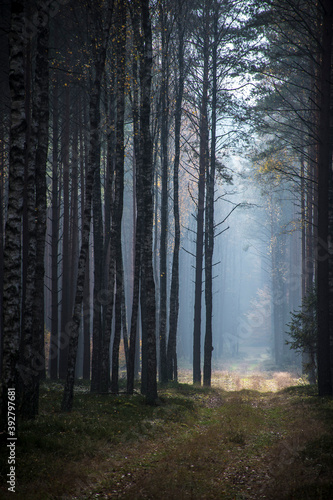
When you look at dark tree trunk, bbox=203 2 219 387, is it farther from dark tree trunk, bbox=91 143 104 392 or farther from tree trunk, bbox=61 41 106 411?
tree trunk, bbox=61 41 106 411

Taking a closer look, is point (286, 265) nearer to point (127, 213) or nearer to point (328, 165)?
point (127, 213)

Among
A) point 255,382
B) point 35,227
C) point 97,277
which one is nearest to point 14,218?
point 35,227

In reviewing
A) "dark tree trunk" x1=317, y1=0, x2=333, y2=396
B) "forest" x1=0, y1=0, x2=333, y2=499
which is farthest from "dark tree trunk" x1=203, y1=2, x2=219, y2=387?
"dark tree trunk" x1=317, y1=0, x2=333, y2=396

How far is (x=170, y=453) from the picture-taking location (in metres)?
6.32

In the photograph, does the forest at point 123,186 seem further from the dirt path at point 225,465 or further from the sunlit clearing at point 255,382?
the sunlit clearing at point 255,382

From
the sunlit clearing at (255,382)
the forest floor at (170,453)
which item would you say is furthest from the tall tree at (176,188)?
the forest floor at (170,453)

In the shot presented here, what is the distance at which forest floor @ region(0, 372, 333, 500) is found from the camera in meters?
4.81

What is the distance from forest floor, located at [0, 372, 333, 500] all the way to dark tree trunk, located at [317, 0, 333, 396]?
92cm

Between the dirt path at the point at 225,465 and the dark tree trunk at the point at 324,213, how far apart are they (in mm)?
1906

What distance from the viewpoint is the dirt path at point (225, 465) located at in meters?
4.80

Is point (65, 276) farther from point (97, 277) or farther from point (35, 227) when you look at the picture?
point (35, 227)

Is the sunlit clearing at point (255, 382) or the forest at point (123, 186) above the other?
the forest at point (123, 186)

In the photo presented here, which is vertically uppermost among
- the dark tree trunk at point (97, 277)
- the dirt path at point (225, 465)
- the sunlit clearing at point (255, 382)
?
the dark tree trunk at point (97, 277)

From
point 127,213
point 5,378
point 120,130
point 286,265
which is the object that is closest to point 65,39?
point 120,130
